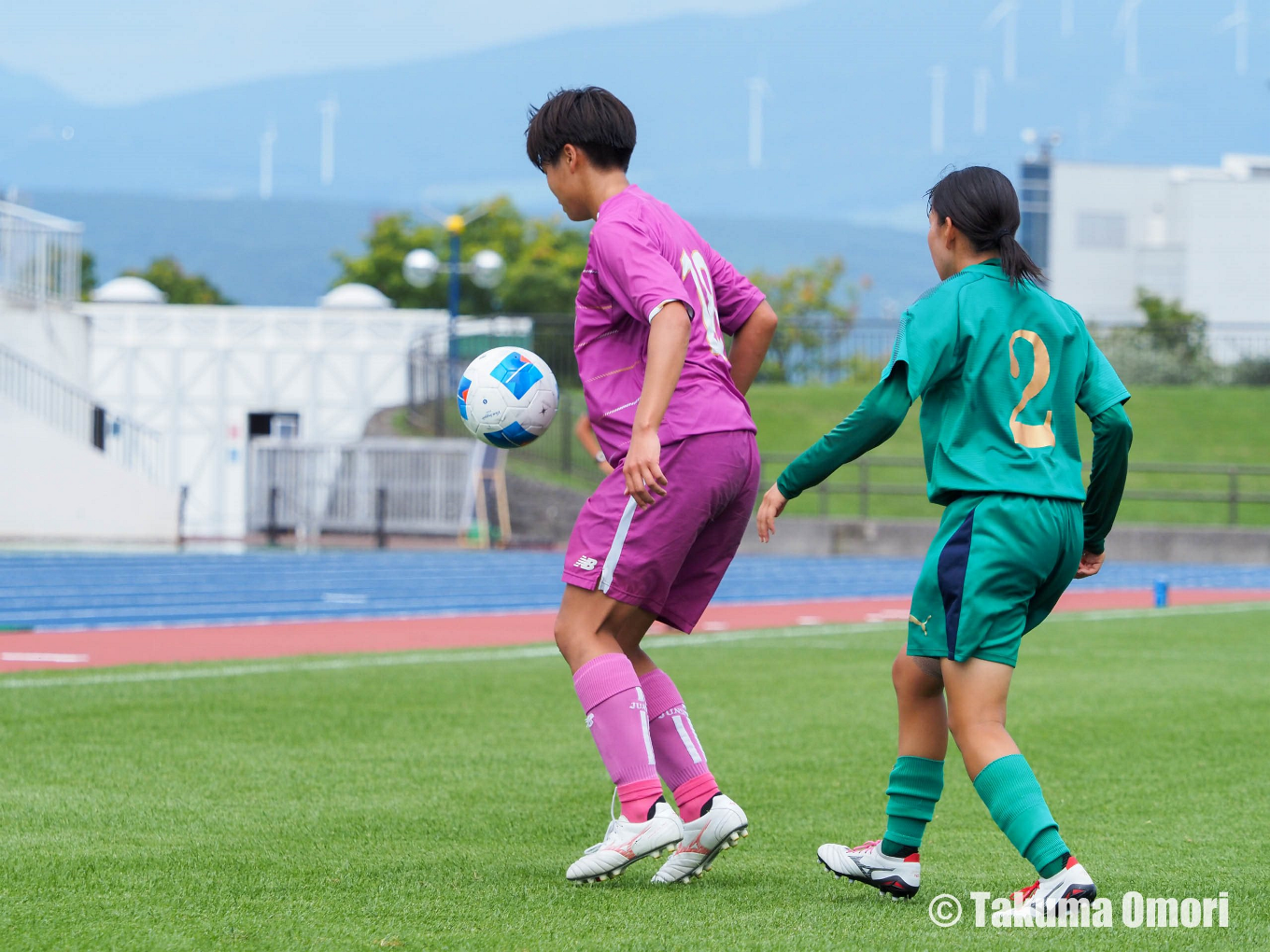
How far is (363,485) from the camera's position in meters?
26.6

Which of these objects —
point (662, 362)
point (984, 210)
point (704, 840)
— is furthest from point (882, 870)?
point (984, 210)

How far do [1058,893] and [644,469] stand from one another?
4.32ft

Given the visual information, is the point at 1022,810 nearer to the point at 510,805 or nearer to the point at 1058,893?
the point at 1058,893

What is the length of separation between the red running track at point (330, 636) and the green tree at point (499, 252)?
4396cm

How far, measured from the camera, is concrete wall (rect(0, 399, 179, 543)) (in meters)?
25.8

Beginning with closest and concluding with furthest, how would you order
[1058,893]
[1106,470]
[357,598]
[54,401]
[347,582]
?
[1058,893] < [1106,470] < [357,598] < [347,582] < [54,401]

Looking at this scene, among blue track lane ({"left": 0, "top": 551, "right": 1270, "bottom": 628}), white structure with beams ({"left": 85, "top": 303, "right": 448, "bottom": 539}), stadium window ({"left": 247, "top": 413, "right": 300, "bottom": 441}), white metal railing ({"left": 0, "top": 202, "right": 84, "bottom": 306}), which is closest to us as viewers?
blue track lane ({"left": 0, "top": 551, "right": 1270, "bottom": 628})

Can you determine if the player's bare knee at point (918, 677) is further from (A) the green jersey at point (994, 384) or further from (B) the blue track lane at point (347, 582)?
(B) the blue track lane at point (347, 582)

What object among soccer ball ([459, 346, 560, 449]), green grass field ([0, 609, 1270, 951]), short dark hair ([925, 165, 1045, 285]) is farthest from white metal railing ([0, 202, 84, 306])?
short dark hair ([925, 165, 1045, 285])

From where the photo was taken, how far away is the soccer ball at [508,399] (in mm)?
4527

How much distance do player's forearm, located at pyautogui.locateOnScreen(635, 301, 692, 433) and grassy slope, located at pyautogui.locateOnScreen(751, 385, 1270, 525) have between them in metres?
25.1

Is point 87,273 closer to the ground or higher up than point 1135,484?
higher up

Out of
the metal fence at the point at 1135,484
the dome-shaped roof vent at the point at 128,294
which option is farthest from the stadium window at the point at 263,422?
the metal fence at the point at 1135,484

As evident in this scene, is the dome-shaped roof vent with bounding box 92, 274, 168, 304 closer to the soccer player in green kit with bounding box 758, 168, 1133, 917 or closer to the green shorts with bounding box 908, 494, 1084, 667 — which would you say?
the soccer player in green kit with bounding box 758, 168, 1133, 917
